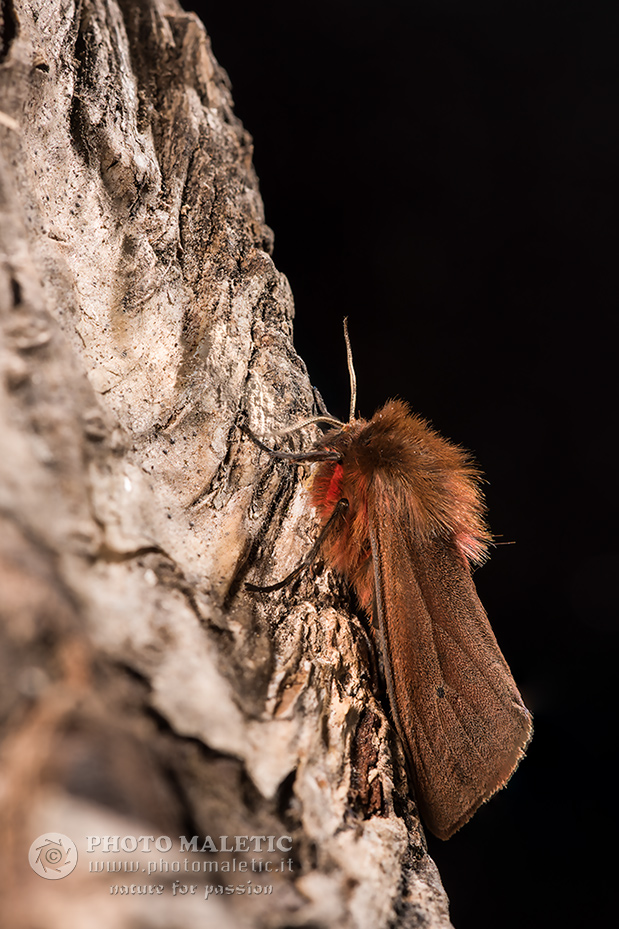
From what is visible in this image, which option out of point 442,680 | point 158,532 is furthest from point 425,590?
point 158,532

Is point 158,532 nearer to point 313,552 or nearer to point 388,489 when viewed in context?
point 313,552

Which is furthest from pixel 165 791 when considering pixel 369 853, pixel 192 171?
pixel 192 171

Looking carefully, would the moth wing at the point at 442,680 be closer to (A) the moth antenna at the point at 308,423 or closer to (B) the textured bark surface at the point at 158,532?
(B) the textured bark surface at the point at 158,532

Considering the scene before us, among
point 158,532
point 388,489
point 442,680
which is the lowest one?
point 442,680

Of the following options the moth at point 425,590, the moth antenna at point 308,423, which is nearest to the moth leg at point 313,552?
the moth at point 425,590

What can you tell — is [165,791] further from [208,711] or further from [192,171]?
[192,171]

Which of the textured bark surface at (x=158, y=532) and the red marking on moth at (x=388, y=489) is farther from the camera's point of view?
the red marking on moth at (x=388, y=489)
